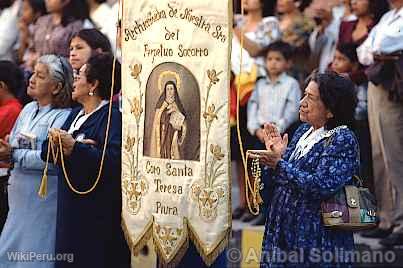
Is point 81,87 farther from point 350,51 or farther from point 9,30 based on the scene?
point 9,30

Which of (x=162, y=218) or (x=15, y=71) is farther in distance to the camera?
(x=15, y=71)

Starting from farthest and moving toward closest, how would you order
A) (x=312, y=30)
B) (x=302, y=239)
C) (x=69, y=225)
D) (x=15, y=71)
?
(x=312, y=30)
(x=15, y=71)
(x=69, y=225)
(x=302, y=239)

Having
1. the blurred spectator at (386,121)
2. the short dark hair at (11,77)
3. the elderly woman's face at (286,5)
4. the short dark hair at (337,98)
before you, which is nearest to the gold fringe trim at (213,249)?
the short dark hair at (337,98)

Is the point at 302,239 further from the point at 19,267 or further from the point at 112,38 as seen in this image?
the point at 112,38

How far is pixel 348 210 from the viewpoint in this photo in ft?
20.6

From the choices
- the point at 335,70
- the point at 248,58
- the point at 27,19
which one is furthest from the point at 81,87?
the point at 27,19

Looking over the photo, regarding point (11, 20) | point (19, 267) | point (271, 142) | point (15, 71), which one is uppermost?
point (11, 20)

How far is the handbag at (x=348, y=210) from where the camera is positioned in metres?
6.26

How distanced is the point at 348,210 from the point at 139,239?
125 centimetres

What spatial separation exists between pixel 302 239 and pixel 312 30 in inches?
162

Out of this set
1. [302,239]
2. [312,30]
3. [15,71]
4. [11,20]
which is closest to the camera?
[302,239]

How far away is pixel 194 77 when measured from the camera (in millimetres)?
6582

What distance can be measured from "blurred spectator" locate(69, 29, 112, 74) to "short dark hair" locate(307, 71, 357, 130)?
191cm

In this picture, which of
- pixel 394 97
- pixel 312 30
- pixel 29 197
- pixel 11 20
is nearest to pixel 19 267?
pixel 29 197
